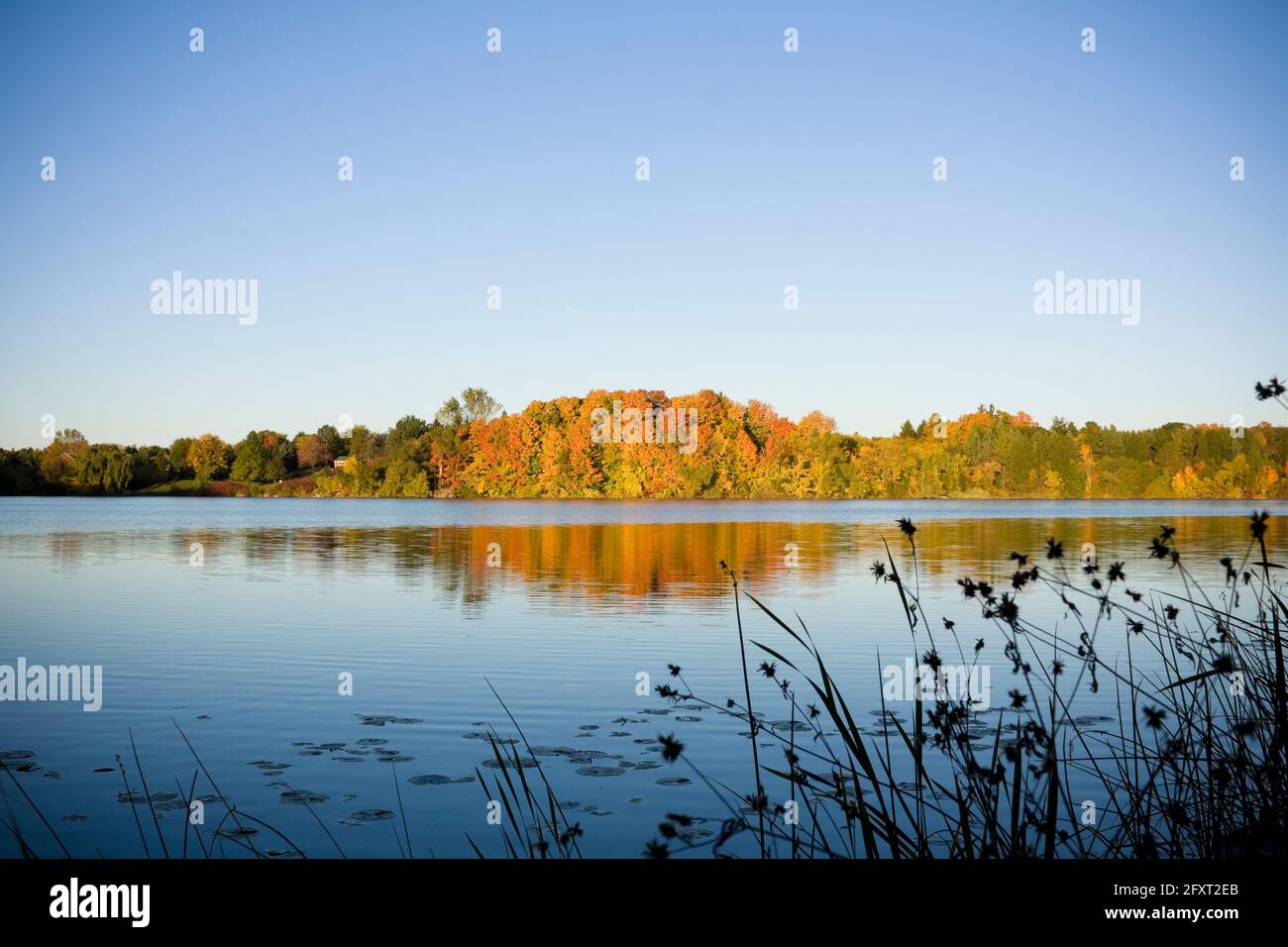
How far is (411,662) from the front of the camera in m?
11.4

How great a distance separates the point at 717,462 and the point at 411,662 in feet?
308

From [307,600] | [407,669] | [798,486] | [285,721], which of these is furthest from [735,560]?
[798,486]

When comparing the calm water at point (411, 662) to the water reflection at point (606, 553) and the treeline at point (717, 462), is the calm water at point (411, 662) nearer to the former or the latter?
the water reflection at point (606, 553)

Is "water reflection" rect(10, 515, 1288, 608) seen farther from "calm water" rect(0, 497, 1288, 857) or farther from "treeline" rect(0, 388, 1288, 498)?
"treeline" rect(0, 388, 1288, 498)

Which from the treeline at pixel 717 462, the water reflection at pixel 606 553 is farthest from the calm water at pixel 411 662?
the treeline at pixel 717 462

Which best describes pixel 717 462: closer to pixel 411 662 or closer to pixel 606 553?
pixel 606 553

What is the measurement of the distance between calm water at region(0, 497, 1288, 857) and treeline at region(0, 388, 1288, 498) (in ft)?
259

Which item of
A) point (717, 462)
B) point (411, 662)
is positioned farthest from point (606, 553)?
point (717, 462)

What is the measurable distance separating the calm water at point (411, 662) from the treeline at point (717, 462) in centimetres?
7902
